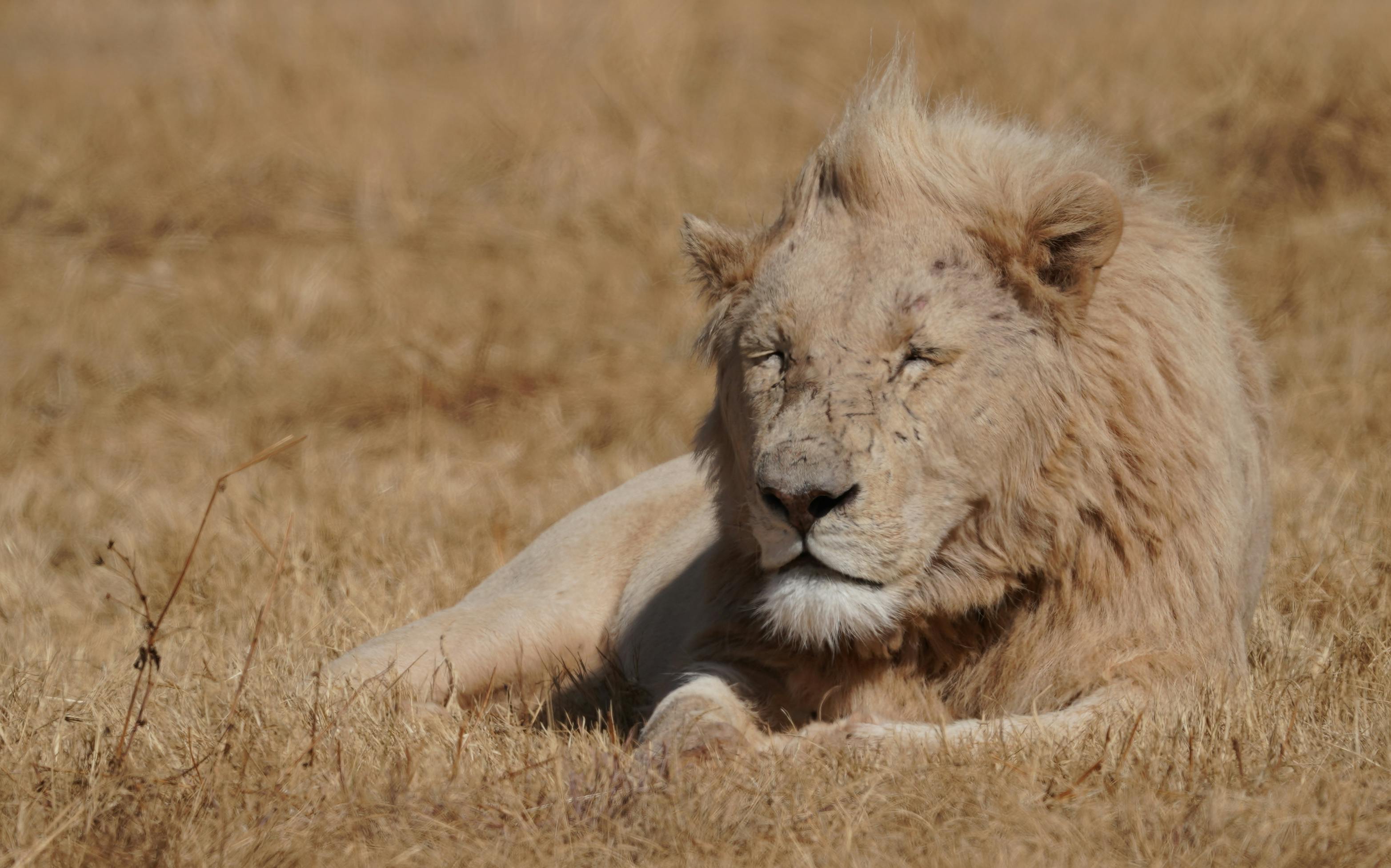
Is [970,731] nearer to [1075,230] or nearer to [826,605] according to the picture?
[826,605]

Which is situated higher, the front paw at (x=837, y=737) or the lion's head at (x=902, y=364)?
the lion's head at (x=902, y=364)

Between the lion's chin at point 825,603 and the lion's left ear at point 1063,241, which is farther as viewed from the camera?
the lion's left ear at point 1063,241

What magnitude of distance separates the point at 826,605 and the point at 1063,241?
97cm

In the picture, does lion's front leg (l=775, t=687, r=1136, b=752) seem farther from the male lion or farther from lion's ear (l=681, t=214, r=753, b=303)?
lion's ear (l=681, t=214, r=753, b=303)

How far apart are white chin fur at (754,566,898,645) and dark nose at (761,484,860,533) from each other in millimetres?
113

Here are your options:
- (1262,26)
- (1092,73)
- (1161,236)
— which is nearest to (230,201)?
(1092,73)

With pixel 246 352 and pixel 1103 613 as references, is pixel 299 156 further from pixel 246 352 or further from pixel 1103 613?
pixel 1103 613

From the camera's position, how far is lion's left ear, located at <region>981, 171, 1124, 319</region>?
3.18 metres

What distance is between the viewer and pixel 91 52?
13.4 metres

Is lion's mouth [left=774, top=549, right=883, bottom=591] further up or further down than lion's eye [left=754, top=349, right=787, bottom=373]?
further down

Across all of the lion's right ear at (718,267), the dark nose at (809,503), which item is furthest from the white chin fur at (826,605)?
the lion's right ear at (718,267)

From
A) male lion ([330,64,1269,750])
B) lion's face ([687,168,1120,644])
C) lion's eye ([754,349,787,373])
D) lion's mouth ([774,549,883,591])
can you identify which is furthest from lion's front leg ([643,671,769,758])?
lion's eye ([754,349,787,373])

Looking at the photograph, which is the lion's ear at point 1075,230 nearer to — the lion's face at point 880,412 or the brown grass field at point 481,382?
the lion's face at point 880,412

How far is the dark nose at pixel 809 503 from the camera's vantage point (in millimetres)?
2906
